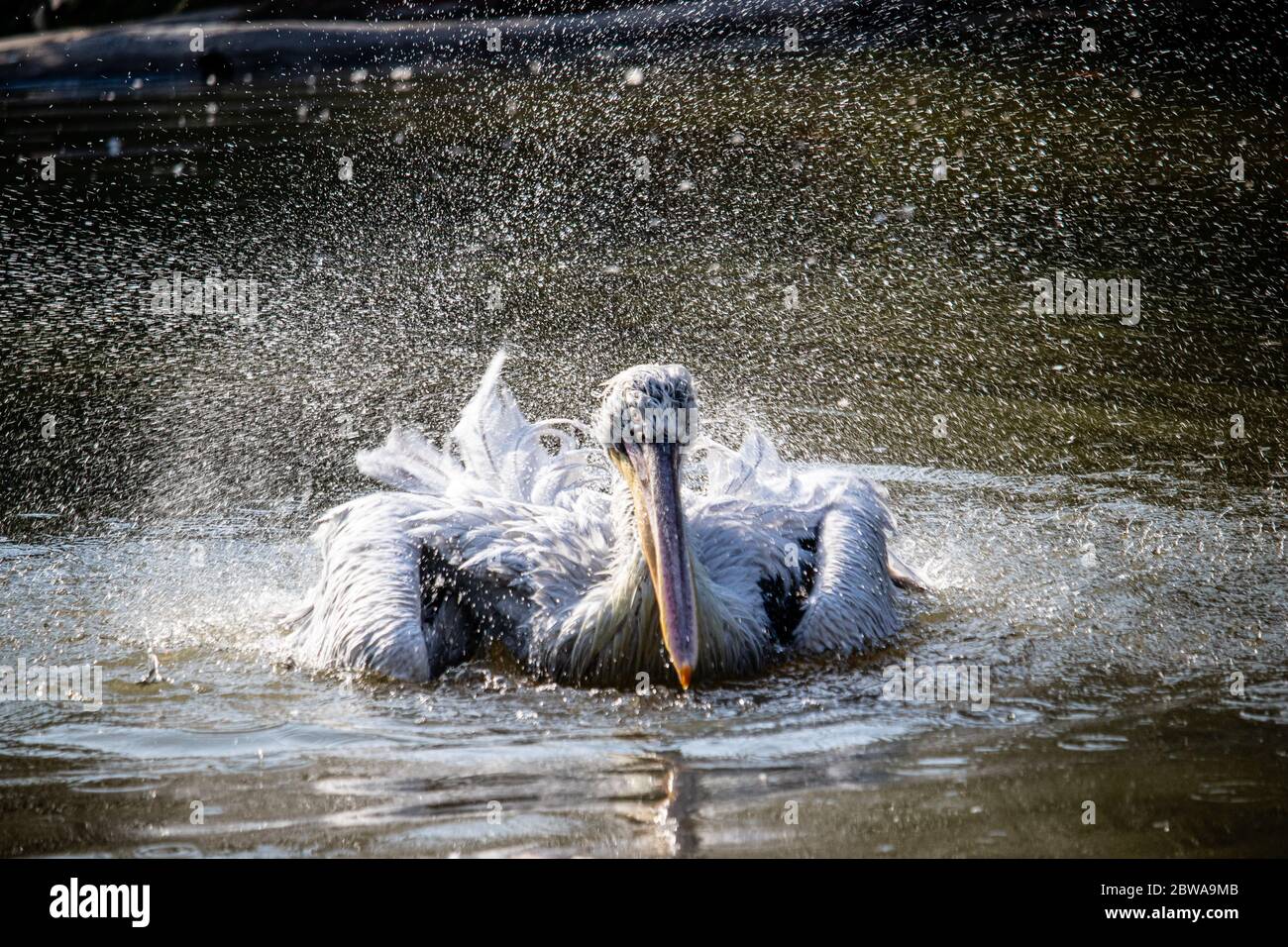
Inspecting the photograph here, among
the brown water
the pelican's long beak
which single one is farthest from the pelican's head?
the brown water

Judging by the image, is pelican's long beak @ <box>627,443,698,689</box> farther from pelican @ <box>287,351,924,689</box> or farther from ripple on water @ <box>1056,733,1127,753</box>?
ripple on water @ <box>1056,733,1127,753</box>

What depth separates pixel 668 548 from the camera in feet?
16.0

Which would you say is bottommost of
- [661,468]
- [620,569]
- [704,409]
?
[620,569]

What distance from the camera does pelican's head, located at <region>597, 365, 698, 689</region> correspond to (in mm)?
4836

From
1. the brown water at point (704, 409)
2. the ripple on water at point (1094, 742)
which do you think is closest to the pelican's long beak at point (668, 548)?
the brown water at point (704, 409)

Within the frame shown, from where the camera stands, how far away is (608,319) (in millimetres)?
10273

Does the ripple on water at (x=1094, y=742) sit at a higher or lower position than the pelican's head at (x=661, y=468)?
lower

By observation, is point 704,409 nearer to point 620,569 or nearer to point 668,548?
point 620,569

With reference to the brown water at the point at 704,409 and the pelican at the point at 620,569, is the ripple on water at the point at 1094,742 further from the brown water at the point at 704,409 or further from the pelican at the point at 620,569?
the pelican at the point at 620,569

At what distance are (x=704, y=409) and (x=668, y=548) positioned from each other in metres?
3.77

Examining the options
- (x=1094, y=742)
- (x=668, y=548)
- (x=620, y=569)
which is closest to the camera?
(x=1094, y=742)

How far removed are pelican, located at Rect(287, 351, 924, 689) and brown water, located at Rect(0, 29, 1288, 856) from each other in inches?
6.1

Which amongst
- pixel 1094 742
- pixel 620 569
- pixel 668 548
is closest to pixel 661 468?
pixel 668 548

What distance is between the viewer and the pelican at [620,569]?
5078 millimetres
